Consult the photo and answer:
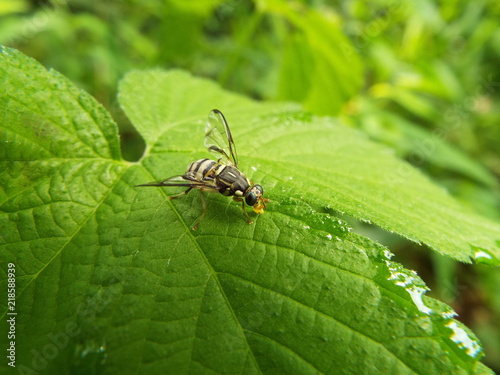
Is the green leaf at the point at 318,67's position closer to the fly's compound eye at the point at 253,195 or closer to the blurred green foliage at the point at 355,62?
the blurred green foliage at the point at 355,62

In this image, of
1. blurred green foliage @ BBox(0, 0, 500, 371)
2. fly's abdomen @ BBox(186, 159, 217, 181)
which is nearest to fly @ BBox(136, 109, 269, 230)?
fly's abdomen @ BBox(186, 159, 217, 181)

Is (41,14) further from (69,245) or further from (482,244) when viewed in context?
(482,244)

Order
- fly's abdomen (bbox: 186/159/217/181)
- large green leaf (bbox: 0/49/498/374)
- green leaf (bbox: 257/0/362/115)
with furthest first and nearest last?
green leaf (bbox: 257/0/362/115) < fly's abdomen (bbox: 186/159/217/181) < large green leaf (bbox: 0/49/498/374)

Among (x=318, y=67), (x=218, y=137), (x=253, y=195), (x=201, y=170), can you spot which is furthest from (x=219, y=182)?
(x=318, y=67)

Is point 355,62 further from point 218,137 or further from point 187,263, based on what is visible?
point 187,263

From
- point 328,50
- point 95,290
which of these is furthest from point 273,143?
point 328,50

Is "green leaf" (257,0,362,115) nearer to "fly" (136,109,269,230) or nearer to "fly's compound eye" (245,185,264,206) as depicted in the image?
"fly" (136,109,269,230)
